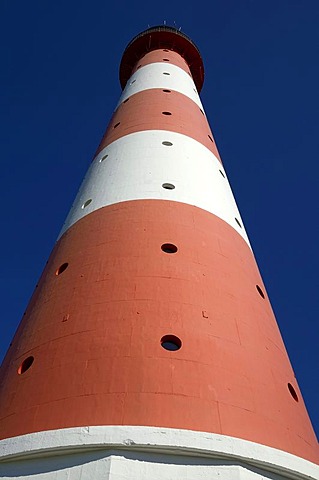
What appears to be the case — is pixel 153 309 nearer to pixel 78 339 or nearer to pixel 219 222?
pixel 78 339

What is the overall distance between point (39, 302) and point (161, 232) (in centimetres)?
237

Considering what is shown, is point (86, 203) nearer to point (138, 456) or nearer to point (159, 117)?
point (159, 117)

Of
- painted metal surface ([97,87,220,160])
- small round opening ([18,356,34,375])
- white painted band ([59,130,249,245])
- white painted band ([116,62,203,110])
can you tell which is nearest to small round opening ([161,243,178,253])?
white painted band ([59,130,249,245])

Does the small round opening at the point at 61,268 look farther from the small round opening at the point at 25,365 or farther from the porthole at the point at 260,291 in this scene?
the porthole at the point at 260,291

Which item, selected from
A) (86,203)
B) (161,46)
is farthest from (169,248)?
(161,46)

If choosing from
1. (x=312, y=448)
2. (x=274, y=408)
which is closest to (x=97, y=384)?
(x=274, y=408)

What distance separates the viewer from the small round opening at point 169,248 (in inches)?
324

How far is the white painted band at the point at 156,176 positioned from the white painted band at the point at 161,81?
3754mm

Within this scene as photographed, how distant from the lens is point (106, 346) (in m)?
6.67

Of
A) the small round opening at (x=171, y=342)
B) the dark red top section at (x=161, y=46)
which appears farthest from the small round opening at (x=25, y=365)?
the dark red top section at (x=161, y=46)

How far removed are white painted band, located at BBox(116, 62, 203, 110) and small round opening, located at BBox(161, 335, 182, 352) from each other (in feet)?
32.1

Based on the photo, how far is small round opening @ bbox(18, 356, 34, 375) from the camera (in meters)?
7.11

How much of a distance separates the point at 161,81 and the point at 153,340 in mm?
10514

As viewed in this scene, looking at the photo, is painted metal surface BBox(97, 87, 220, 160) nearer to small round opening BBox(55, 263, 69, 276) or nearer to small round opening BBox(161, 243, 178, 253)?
small round opening BBox(161, 243, 178, 253)
